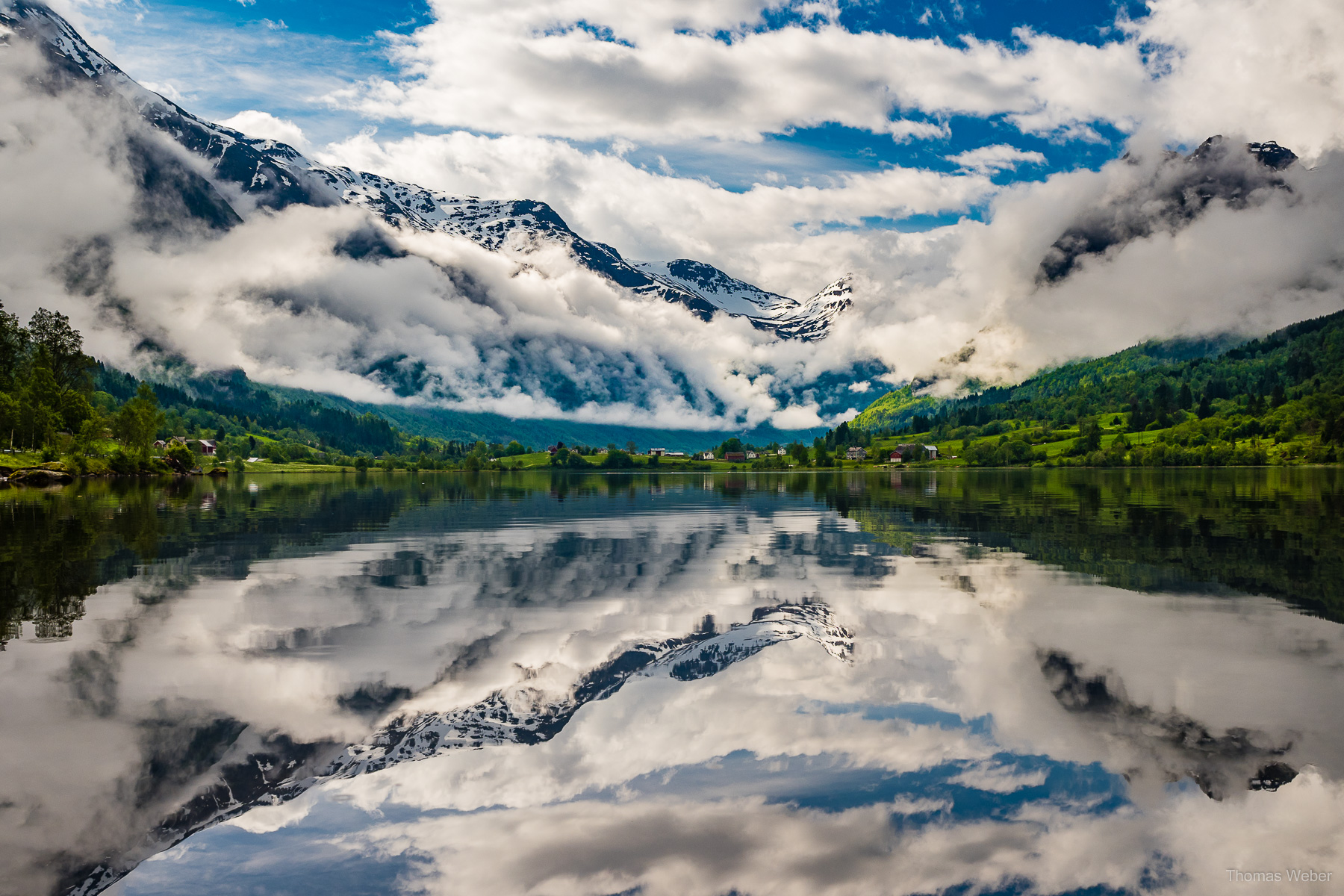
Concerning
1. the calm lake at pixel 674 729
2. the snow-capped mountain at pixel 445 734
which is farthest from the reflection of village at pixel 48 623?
the snow-capped mountain at pixel 445 734

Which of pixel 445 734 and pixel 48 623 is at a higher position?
pixel 48 623

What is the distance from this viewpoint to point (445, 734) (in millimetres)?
18422

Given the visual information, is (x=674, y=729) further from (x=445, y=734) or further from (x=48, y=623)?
(x=48, y=623)

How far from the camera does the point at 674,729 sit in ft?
61.6

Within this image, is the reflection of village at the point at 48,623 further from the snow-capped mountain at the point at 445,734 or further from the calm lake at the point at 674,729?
the snow-capped mountain at the point at 445,734

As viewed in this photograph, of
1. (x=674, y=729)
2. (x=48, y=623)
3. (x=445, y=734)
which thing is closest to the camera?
(x=445, y=734)

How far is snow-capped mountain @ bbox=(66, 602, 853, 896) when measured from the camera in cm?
1433

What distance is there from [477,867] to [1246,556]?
4493cm

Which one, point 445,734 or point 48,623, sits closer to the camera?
point 445,734

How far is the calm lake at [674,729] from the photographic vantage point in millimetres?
12859

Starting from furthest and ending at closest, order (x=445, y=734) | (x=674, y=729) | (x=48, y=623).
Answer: (x=48, y=623) → (x=674, y=729) → (x=445, y=734)

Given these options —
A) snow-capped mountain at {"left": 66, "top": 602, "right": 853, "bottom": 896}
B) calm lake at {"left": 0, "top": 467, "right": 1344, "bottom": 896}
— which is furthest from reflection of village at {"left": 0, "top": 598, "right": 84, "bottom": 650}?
snow-capped mountain at {"left": 66, "top": 602, "right": 853, "bottom": 896}

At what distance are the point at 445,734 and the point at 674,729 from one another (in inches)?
194

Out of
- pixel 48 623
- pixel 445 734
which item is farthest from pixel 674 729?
pixel 48 623
